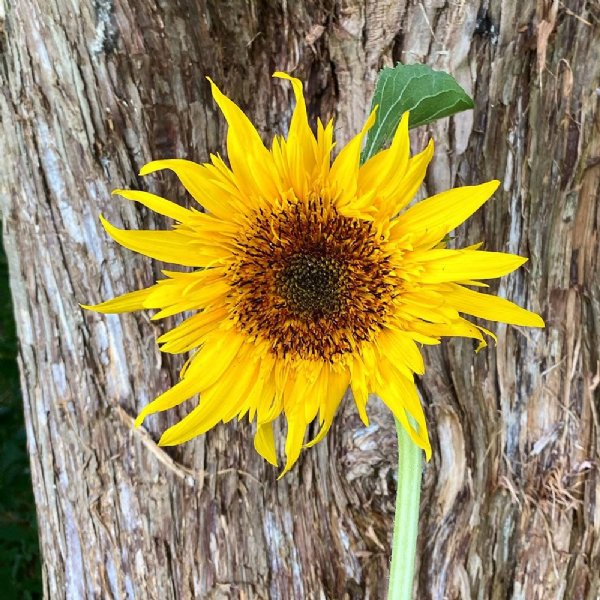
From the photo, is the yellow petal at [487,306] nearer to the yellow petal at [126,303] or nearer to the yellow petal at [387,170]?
the yellow petal at [387,170]

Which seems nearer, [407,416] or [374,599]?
[407,416]

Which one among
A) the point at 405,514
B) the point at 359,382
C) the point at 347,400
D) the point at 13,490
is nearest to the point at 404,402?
the point at 359,382

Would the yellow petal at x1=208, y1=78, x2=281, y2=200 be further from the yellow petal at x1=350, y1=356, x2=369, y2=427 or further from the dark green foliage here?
the dark green foliage

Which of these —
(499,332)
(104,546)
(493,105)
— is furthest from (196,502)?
(493,105)

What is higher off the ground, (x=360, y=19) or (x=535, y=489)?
(x=360, y=19)

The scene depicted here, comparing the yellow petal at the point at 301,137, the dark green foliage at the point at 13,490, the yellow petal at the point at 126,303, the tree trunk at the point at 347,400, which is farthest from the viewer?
the dark green foliage at the point at 13,490

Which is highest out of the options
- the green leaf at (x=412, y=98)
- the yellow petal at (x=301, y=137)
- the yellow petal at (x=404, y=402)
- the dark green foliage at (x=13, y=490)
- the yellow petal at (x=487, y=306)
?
the green leaf at (x=412, y=98)

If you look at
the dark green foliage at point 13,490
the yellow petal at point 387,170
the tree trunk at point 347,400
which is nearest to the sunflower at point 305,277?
the yellow petal at point 387,170

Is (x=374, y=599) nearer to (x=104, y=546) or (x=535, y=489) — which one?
(x=535, y=489)
